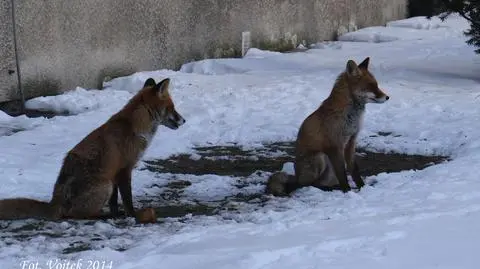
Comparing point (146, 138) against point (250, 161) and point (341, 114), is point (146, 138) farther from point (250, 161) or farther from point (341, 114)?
point (250, 161)

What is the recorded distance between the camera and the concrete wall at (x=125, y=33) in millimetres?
10945

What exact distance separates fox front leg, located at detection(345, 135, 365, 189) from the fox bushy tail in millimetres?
2964

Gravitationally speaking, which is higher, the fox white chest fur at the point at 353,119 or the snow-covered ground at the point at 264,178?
the fox white chest fur at the point at 353,119

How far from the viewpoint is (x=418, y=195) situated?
21.3 feet

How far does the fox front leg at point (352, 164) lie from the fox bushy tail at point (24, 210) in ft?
9.72

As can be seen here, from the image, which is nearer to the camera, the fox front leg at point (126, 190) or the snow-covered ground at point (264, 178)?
the snow-covered ground at point (264, 178)

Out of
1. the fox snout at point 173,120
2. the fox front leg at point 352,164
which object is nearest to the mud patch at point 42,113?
the fox snout at point 173,120

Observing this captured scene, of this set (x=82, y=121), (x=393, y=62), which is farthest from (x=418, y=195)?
(x=393, y=62)

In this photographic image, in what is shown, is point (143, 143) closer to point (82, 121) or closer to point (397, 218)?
point (397, 218)

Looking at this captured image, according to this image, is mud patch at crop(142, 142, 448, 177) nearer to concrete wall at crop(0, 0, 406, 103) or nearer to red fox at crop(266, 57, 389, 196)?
red fox at crop(266, 57, 389, 196)

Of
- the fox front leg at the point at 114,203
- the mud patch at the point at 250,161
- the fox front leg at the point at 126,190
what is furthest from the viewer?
the mud patch at the point at 250,161

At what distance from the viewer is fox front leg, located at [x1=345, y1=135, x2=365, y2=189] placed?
7.51 metres

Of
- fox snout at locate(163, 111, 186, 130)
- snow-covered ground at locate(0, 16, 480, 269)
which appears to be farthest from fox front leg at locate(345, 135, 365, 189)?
fox snout at locate(163, 111, 186, 130)

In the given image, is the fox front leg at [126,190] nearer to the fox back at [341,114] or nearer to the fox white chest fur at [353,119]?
the fox back at [341,114]
